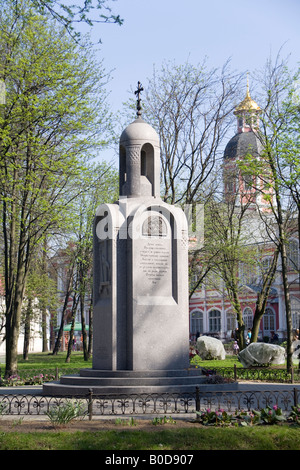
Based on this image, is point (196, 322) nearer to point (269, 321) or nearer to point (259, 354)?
point (269, 321)

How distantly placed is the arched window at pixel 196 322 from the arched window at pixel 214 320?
4.68 ft

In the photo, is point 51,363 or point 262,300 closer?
point 51,363

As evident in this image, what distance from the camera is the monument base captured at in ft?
41.6

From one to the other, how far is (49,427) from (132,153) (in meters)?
7.64

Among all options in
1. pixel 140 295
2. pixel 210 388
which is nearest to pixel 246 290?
pixel 140 295

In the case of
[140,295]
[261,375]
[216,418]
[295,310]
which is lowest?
[261,375]

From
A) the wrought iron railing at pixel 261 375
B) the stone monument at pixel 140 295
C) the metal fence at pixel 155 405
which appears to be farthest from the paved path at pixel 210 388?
the wrought iron railing at pixel 261 375

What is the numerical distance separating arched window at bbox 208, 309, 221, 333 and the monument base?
51.7m

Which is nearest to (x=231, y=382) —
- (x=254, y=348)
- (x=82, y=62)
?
(x=254, y=348)

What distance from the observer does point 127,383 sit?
1302cm

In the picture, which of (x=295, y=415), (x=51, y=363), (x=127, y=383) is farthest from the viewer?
(x=51, y=363)

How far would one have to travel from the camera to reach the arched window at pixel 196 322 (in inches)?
2643

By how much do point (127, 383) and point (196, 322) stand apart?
55.5 metres
